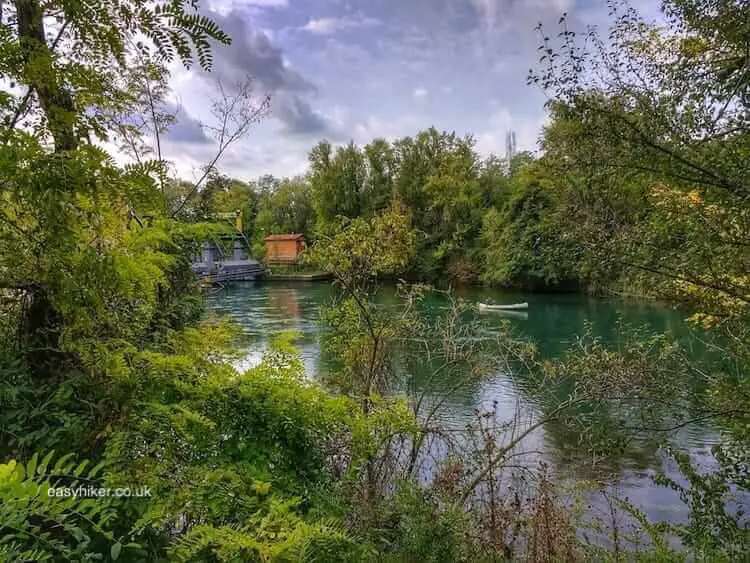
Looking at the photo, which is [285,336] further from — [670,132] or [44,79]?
[670,132]

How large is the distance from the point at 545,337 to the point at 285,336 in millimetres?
12056

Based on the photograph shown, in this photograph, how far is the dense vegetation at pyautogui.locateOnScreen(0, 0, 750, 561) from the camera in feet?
4.70

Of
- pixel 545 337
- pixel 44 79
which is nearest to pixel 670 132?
pixel 44 79

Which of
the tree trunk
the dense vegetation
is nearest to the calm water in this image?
the dense vegetation

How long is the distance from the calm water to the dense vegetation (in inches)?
46.6

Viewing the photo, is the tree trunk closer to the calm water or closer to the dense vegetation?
the dense vegetation

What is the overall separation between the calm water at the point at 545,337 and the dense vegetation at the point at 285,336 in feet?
3.88

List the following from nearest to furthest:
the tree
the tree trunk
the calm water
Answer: the tree trunk
the tree
the calm water

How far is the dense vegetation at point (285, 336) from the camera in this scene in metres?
1.43

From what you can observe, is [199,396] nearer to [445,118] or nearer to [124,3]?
[124,3]

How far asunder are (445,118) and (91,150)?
31.9 meters

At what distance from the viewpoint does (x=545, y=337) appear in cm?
1376

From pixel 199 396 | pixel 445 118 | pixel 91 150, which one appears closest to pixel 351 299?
pixel 199 396

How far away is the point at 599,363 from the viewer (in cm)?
393
